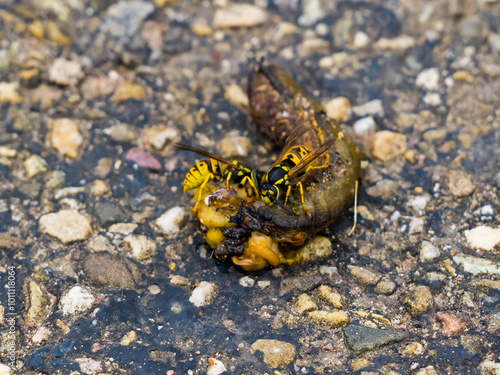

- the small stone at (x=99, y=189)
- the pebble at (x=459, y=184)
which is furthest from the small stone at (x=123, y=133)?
the pebble at (x=459, y=184)

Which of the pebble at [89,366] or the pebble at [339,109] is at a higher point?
the pebble at [339,109]

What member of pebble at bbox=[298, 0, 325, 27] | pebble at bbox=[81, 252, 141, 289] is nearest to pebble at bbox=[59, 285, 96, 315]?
pebble at bbox=[81, 252, 141, 289]

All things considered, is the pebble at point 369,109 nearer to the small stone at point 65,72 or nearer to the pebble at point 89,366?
the small stone at point 65,72

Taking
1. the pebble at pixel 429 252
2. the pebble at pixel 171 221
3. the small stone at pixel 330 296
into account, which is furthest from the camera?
the pebble at pixel 171 221

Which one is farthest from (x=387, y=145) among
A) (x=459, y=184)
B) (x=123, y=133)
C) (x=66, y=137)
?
(x=66, y=137)

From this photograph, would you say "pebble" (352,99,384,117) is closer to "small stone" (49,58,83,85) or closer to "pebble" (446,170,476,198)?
"pebble" (446,170,476,198)

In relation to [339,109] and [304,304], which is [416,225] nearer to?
[304,304]

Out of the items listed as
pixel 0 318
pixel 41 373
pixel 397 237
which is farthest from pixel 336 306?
pixel 0 318

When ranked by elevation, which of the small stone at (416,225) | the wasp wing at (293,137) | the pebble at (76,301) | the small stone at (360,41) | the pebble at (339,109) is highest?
the small stone at (360,41)
